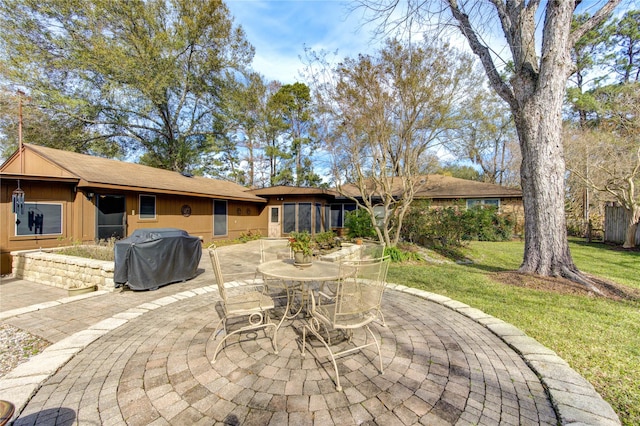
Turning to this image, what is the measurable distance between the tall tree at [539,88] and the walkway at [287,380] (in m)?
3.14

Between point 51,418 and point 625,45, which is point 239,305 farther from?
point 625,45

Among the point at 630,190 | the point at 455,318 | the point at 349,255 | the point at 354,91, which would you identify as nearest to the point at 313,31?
the point at 354,91

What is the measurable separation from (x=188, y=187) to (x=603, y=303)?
1196 cm

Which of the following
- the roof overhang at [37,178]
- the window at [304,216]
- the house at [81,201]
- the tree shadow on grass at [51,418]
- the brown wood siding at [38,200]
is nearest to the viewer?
the tree shadow on grass at [51,418]

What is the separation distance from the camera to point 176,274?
512cm

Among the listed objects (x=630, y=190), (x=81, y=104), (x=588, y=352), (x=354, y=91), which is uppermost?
(x=81, y=104)

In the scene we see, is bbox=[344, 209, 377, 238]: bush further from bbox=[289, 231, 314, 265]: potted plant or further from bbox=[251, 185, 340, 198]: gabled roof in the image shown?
bbox=[289, 231, 314, 265]: potted plant

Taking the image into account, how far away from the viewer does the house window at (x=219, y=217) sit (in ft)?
38.1

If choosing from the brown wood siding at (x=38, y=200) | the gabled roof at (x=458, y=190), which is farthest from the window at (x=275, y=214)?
the brown wood siding at (x=38, y=200)

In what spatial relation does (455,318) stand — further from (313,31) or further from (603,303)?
(313,31)

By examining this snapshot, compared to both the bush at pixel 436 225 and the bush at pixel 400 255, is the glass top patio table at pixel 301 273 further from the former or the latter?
the bush at pixel 436 225

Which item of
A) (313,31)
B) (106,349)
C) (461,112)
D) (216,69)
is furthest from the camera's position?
(216,69)

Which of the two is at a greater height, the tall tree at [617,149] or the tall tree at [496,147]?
the tall tree at [496,147]

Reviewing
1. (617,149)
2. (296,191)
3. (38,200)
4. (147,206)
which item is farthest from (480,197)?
(38,200)
